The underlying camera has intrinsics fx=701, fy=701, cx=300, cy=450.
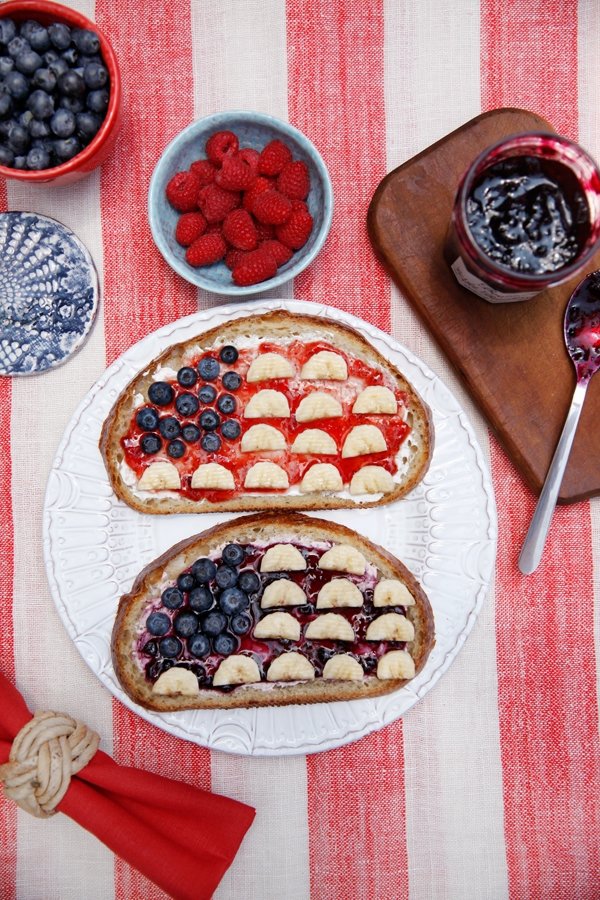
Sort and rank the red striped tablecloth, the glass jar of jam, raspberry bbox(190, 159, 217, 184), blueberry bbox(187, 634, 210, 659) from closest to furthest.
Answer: the glass jar of jam < blueberry bbox(187, 634, 210, 659) < raspberry bbox(190, 159, 217, 184) < the red striped tablecloth

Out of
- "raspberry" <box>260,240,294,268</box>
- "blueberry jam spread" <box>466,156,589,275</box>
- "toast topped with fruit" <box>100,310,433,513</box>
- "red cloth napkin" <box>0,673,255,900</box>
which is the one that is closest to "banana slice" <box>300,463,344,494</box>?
"toast topped with fruit" <box>100,310,433,513</box>

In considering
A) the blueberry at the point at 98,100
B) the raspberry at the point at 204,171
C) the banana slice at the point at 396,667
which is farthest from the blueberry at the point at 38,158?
the banana slice at the point at 396,667

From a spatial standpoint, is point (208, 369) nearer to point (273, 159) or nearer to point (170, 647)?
point (273, 159)

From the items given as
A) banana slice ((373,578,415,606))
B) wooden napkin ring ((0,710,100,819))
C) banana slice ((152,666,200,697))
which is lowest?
wooden napkin ring ((0,710,100,819))

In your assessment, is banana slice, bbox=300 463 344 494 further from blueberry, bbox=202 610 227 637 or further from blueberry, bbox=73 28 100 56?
blueberry, bbox=73 28 100 56

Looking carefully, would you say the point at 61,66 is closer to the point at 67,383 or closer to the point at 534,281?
the point at 67,383

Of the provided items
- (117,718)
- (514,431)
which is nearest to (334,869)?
(117,718)

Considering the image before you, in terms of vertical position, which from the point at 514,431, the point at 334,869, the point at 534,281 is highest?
the point at 534,281

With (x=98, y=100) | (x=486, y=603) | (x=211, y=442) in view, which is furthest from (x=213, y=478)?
(x=98, y=100)
